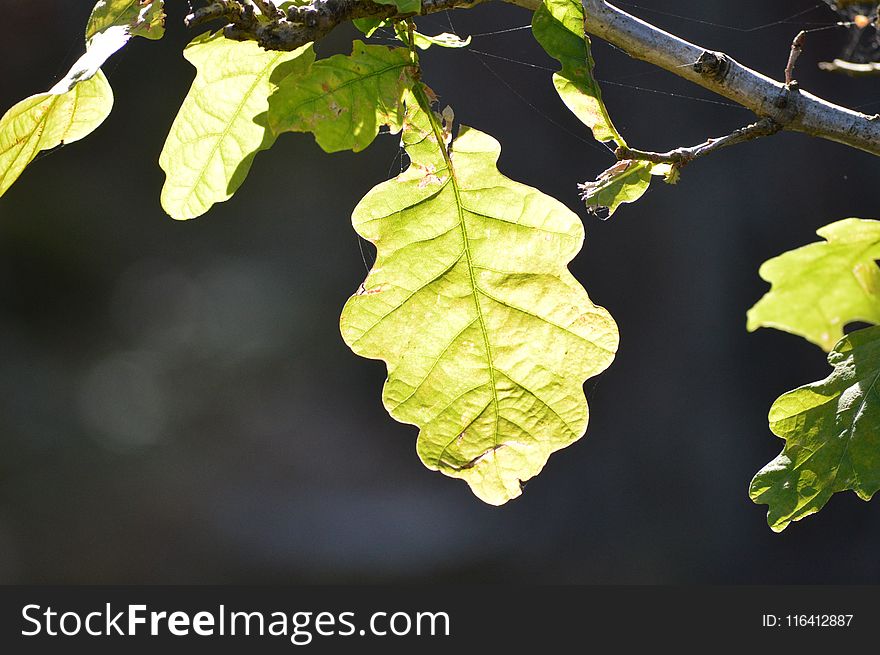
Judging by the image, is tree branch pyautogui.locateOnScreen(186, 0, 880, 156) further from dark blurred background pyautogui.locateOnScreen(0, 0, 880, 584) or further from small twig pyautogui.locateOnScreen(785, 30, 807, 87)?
dark blurred background pyautogui.locateOnScreen(0, 0, 880, 584)

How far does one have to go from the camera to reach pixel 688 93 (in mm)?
4301

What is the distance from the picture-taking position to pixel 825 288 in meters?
0.50

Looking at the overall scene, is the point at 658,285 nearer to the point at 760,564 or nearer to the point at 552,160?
the point at 552,160

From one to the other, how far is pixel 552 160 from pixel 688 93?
2.65 feet

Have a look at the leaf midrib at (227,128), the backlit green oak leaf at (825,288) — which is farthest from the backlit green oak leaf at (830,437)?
the leaf midrib at (227,128)

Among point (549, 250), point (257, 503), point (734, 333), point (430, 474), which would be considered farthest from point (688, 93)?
point (549, 250)

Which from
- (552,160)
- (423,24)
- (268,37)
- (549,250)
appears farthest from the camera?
(552,160)

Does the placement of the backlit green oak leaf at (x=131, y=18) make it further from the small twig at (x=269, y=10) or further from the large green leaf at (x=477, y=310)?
the large green leaf at (x=477, y=310)

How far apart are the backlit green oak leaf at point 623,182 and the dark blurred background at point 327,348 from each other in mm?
3407

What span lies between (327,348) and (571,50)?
12.0 ft

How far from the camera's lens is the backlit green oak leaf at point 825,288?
0.46m

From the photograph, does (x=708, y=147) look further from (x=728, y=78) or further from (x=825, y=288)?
(x=825, y=288)

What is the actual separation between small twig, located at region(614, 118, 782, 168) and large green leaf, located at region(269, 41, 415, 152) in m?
0.18

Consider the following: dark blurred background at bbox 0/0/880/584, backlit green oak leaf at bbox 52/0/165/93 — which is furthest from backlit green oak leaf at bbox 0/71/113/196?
dark blurred background at bbox 0/0/880/584
